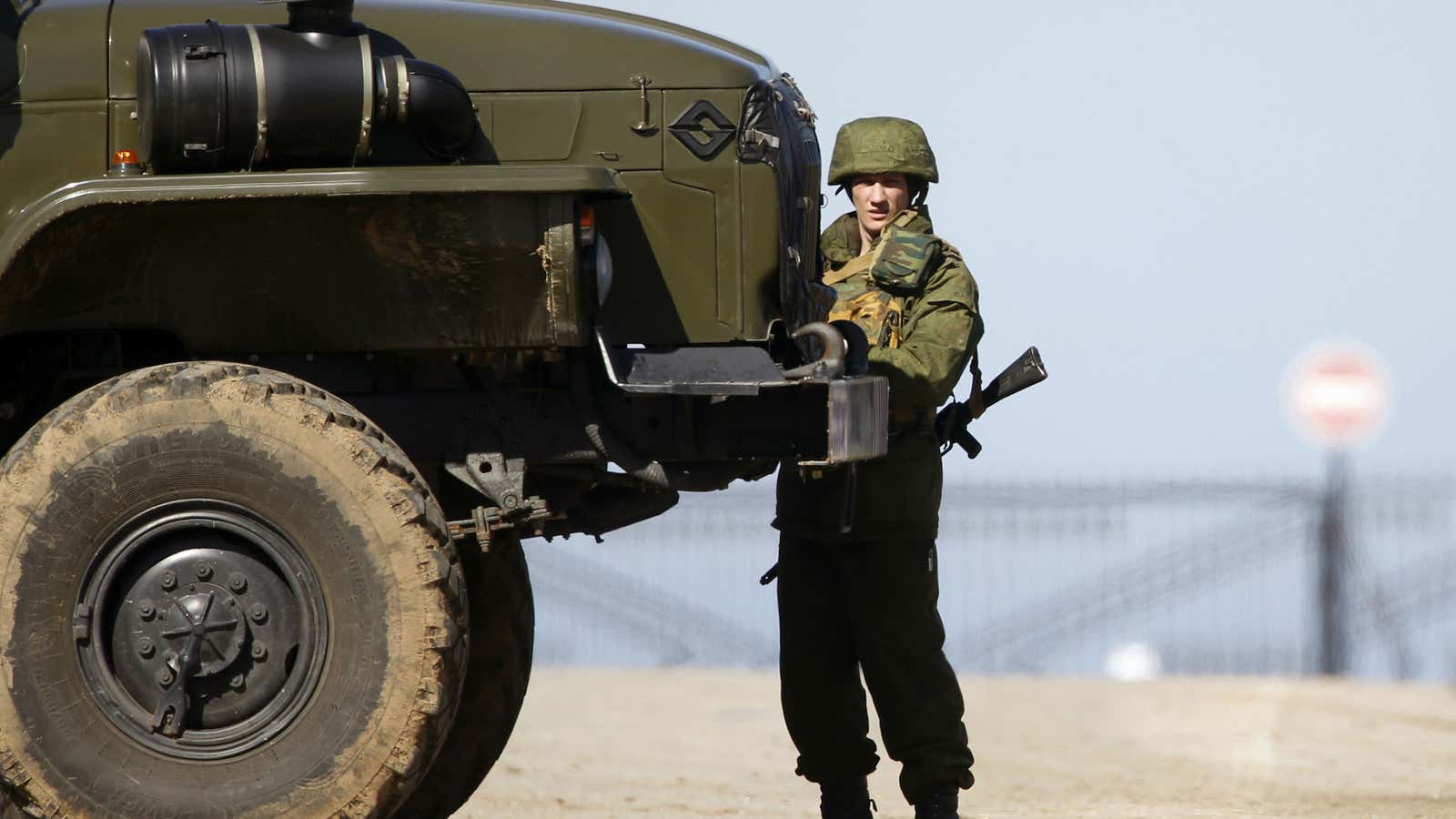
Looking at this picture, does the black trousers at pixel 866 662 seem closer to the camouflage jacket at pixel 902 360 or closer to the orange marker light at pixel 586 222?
the camouflage jacket at pixel 902 360

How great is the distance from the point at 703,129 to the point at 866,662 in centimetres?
168

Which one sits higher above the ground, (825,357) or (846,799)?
(825,357)

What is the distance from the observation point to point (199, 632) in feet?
16.4

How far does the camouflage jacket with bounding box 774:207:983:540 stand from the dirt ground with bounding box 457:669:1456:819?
6.69ft

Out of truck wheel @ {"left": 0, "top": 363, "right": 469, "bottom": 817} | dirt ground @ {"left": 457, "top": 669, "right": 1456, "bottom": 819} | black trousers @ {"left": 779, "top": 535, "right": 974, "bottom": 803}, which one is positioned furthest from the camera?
dirt ground @ {"left": 457, "top": 669, "right": 1456, "bottom": 819}

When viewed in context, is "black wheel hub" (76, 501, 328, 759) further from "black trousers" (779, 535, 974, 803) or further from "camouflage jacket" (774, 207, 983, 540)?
"black trousers" (779, 535, 974, 803)

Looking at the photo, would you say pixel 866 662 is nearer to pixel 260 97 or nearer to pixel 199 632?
pixel 199 632

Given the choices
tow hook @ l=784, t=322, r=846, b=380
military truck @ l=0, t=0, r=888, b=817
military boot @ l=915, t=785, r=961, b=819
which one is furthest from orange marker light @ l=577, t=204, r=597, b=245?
military boot @ l=915, t=785, r=961, b=819

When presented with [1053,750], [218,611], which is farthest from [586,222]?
[1053,750]

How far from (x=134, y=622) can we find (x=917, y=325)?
2.35 meters

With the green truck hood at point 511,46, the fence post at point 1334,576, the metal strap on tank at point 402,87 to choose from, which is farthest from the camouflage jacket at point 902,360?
the fence post at point 1334,576

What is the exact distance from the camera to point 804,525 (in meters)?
6.37

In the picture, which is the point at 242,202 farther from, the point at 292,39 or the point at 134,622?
the point at 134,622

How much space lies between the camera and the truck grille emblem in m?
5.54
